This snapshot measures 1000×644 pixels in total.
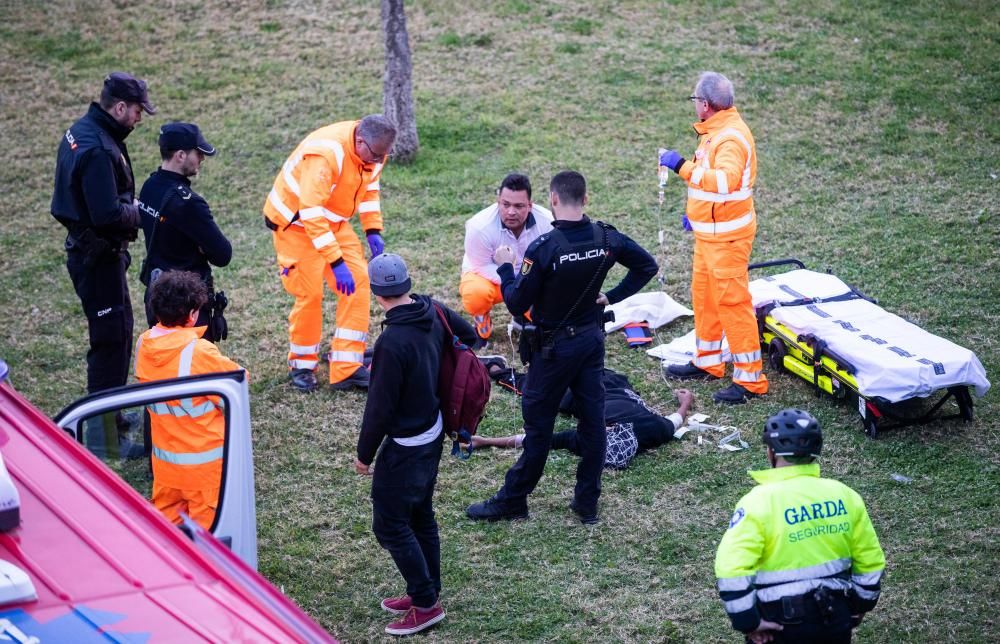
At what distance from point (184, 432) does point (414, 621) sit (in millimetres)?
1527

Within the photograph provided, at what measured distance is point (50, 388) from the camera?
26.9 ft

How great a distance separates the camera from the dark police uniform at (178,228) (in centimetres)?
658

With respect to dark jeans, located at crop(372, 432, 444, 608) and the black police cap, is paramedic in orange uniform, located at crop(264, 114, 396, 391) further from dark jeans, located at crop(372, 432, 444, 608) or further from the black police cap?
dark jeans, located at crop(372, 432, 444, 608)

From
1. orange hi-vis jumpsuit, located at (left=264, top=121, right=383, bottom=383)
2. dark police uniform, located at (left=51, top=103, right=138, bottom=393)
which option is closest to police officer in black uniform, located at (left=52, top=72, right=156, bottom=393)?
dark police uniform, located at (left=51, top=103, right=138, bottom=393)

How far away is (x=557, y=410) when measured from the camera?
6137 mm

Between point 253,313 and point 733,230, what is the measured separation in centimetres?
431

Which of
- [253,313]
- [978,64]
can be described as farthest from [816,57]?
[253,313]

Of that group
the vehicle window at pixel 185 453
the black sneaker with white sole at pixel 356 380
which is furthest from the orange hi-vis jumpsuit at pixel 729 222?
the vehicle window at pixel 185 453

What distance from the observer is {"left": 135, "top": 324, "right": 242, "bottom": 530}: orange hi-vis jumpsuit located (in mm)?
5020

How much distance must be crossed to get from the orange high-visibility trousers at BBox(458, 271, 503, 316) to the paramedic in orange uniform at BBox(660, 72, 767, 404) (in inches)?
65.0

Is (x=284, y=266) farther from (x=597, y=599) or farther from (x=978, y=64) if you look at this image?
(x=978, y=64)

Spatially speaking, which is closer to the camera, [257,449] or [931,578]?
[931,578]

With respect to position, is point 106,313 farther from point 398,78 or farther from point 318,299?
point 398,78

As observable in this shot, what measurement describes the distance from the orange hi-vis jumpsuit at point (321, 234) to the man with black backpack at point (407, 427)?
2604 mm
